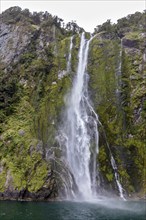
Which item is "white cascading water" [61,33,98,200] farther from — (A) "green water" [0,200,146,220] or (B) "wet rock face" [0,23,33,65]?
(B) "wet rock face" [0,23,33,65]

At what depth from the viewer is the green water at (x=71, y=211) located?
2288 cm

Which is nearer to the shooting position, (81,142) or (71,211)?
(71,211)

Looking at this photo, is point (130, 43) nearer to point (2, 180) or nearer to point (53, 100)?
point (53, 100)

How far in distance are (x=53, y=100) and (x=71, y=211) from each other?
19506 mm

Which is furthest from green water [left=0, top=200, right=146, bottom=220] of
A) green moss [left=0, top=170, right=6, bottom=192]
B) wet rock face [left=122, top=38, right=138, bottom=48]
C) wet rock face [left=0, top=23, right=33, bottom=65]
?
wet rock face [left=0, top=23, right=33, bottom=65]

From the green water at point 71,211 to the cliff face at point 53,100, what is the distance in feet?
12.4

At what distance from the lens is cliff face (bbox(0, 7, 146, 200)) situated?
1319 inches

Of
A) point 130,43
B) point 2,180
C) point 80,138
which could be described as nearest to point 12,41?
point 130,43

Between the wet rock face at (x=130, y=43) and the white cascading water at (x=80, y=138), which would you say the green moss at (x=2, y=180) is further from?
the wet rock face at (x=130, y=43)

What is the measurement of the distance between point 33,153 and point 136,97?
1625 centimetres

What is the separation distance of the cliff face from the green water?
149 inches

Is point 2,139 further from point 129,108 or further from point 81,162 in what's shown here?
point 129,108

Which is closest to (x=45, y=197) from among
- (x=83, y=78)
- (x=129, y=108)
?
(x=129, y=108)

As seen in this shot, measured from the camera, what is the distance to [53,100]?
4153 centimetres
